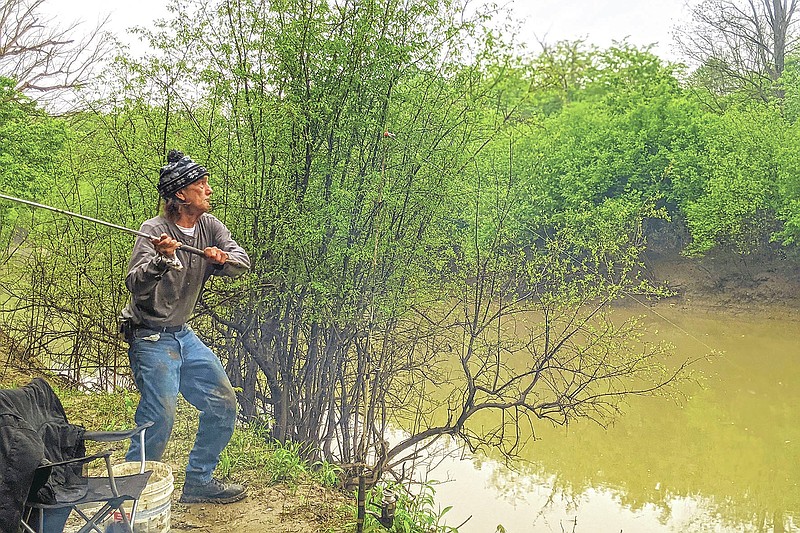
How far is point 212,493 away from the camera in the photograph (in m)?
3.64

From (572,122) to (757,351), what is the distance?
828 centimetres

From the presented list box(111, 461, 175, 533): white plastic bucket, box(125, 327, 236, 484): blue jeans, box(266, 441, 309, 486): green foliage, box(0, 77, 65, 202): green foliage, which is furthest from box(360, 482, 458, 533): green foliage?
box(0, 77, 65, 202): green foliage

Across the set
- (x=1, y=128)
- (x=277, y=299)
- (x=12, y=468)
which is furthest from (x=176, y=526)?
(x=1, y=128)

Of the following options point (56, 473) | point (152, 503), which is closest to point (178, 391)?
point (152, 503)

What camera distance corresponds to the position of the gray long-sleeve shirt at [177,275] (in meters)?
3.14

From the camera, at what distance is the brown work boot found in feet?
11.8

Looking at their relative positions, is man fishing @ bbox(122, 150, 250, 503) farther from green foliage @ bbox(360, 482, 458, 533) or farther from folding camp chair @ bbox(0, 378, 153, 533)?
green foliage @ bbox(360, 482, 458, 533)

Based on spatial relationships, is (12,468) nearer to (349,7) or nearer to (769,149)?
(349,7)

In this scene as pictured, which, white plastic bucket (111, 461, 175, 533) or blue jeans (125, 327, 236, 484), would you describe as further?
blue jeans (125, 327, 236, 484)

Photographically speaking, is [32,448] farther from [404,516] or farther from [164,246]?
[404,516]

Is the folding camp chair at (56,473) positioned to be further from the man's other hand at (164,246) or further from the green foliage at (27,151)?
the green foliage at (27,151)

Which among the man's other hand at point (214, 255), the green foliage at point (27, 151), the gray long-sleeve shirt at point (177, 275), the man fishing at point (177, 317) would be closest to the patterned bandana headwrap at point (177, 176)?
the man fishing at point (177, 317)

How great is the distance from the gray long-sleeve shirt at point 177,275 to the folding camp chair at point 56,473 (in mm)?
486

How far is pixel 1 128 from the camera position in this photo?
24.6 feet
